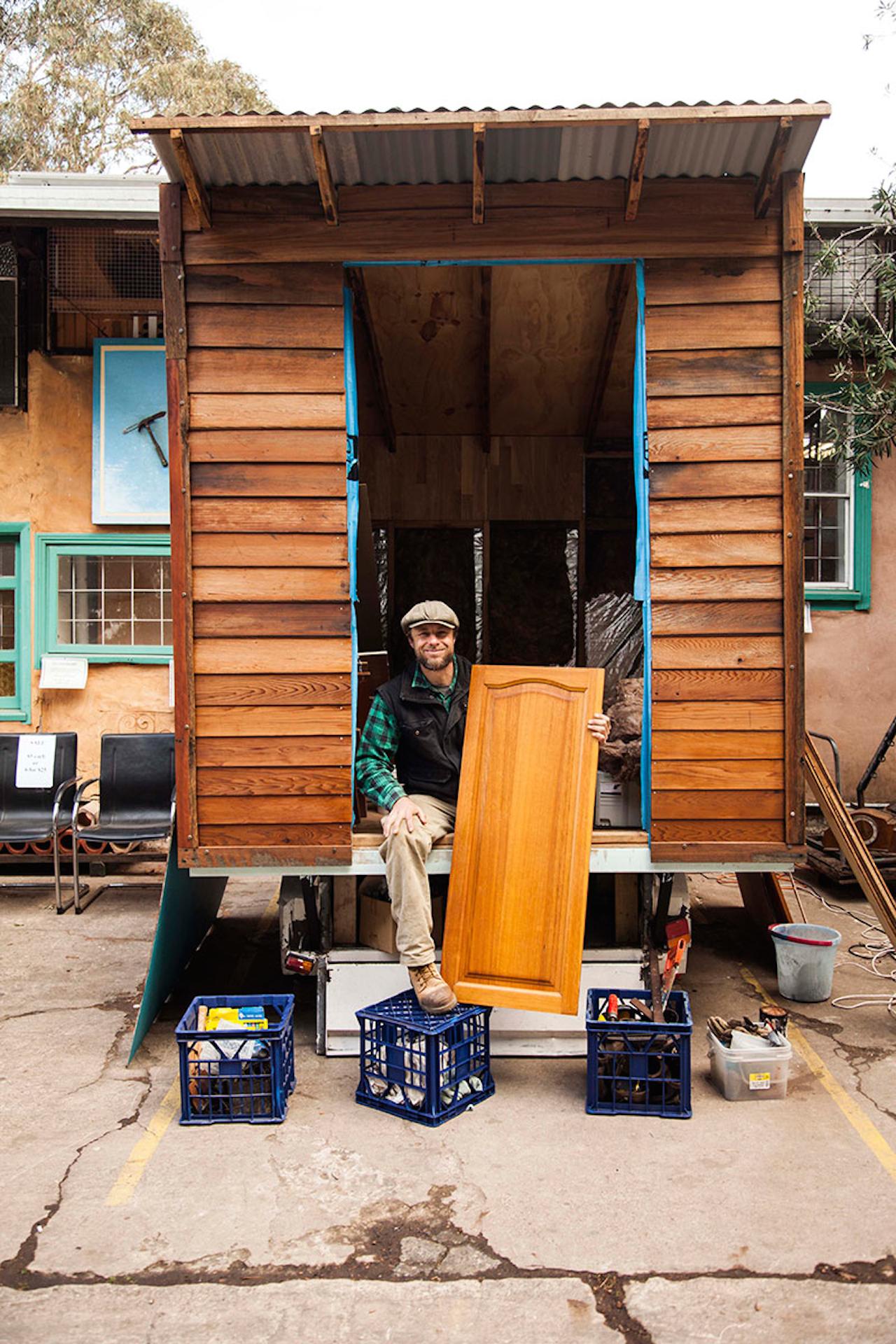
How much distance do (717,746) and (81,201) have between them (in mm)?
5919

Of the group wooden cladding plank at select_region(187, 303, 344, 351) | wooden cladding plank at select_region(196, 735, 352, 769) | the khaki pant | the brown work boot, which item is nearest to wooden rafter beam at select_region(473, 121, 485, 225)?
wooden cladding plank at select_region(187, 303, 344, 351)

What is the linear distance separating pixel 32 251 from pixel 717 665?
259 inches

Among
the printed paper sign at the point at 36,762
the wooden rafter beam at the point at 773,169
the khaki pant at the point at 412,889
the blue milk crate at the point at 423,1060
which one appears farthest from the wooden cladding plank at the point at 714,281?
the printed paper sign at the point at 36,762

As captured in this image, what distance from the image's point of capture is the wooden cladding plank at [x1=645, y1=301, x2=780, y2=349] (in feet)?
14.5

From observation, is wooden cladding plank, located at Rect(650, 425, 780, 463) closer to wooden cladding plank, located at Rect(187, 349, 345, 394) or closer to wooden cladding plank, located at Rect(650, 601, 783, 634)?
wooden cladding plank, located at Rect(650, 601, 783, 634)

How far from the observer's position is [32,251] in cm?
814

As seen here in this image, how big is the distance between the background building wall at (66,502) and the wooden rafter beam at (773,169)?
17.6ft

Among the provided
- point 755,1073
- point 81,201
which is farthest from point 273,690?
point 81,201

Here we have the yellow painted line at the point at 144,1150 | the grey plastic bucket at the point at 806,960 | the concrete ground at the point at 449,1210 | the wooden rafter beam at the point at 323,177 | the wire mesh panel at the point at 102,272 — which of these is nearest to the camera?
the concrete ground at the point at 449,1210

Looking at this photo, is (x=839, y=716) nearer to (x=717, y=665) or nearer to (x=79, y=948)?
(x=717, y=665)

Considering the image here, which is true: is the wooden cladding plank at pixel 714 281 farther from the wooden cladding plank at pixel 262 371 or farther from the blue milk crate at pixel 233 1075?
the blue milk crate at pixel 233 1075

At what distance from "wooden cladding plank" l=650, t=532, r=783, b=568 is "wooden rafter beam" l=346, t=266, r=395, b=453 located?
250 cm

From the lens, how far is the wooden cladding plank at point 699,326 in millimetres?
4422

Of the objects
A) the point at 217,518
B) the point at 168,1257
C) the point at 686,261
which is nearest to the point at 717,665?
the point at 686,261
